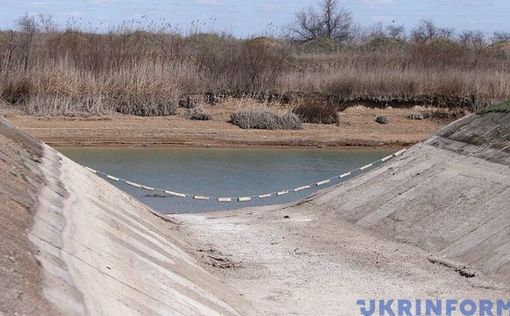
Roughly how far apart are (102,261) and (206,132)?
81.9ft

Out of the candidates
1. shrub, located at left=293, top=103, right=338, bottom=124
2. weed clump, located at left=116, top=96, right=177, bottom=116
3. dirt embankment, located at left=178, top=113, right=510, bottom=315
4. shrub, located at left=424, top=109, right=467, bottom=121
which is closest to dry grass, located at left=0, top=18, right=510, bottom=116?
weed clump, located at left=116, top=96, right=177, bottom=116

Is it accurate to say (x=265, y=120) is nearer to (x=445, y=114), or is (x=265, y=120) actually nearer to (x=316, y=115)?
(x=316, y=115)

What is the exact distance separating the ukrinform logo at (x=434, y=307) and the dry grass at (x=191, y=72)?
2431 cm

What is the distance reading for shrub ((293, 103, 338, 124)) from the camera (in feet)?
118

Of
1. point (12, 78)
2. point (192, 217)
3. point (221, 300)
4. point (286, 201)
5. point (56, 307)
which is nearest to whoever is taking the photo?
point (56, 307)

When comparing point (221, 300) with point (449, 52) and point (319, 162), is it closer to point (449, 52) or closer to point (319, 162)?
point (319, 162)

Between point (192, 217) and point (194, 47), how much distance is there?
76.6 feet

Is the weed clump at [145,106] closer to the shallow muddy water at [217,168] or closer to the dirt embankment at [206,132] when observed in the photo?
the dirt embankment at [206,132]

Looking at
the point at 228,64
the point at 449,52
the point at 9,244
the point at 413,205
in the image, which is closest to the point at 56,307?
the point at 9,244

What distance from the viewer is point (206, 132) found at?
108ft

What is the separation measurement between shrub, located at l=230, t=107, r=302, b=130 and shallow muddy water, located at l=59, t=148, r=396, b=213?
7.90 ft

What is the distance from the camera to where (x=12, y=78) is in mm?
33094

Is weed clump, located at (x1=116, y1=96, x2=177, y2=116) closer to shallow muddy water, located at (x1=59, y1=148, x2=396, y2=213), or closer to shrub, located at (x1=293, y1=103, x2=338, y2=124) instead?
shallow muddy water, located at (x1=59, y1=148, x2=396, y2=213)

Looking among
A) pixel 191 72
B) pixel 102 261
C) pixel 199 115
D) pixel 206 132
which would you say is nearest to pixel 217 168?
pixel 206 132
